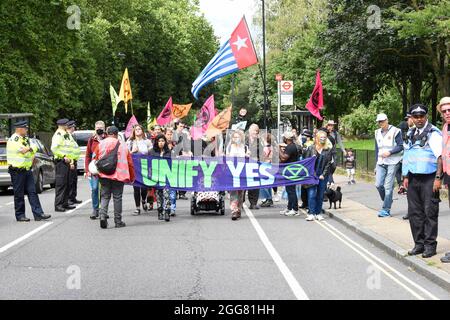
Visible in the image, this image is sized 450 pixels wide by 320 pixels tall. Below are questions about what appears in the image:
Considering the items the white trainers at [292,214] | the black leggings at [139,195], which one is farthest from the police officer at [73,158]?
the white trainers at [292,214]

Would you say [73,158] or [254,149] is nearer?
[73,158]

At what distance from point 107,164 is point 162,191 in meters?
1.97

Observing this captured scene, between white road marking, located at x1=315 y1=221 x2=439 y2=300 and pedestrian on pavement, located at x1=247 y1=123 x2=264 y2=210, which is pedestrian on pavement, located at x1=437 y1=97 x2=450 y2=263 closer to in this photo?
white road marking, located at x1=315 y1=221 x2=439 y2=300

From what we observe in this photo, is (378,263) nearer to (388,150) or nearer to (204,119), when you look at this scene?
(388,150)

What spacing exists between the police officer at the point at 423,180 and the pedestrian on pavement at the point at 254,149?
6.85 meters

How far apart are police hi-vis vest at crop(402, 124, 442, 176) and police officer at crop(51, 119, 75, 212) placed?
321 inches

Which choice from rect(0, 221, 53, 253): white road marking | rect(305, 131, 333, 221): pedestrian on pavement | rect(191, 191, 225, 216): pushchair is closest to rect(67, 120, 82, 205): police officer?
rect(0, 221, 53, 253): white road marking

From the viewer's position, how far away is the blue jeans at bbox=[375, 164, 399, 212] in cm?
1337

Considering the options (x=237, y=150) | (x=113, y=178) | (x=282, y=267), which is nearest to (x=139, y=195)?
(x=237, y=150)

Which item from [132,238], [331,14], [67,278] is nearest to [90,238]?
[132,238]

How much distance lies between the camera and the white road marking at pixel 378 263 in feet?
24.4

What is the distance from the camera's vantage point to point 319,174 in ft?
45.9

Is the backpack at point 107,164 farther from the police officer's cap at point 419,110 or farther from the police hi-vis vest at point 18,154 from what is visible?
the police officer's cap at point 419,110

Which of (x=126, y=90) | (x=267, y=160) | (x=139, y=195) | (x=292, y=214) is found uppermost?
(x=126, y=90)
